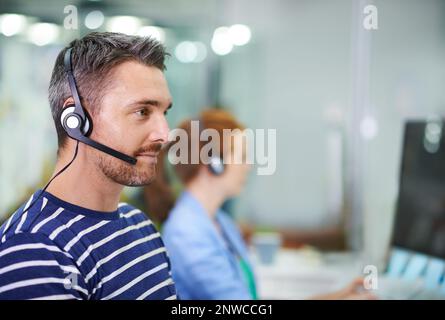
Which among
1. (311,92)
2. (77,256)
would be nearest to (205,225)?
(77,256)

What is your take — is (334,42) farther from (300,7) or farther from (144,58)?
(144,58)

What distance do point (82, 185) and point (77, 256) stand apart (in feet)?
0.39

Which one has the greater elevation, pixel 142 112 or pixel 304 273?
pixel 142 112

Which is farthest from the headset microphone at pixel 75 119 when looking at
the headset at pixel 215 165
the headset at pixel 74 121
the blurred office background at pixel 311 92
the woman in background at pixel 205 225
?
the blurred office background at pixel 311 92

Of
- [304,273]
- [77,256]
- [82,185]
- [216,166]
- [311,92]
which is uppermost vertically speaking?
[311,92]

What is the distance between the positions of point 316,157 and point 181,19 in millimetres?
922

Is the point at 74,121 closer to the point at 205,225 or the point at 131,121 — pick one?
the point at 131,121

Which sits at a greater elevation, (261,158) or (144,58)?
(144,58)

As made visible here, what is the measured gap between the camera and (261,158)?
144 centimetres

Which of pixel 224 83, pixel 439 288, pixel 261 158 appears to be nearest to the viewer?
pixel 439 288

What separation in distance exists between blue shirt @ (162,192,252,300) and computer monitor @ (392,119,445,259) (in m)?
0.50

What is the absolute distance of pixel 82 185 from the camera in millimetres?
938
